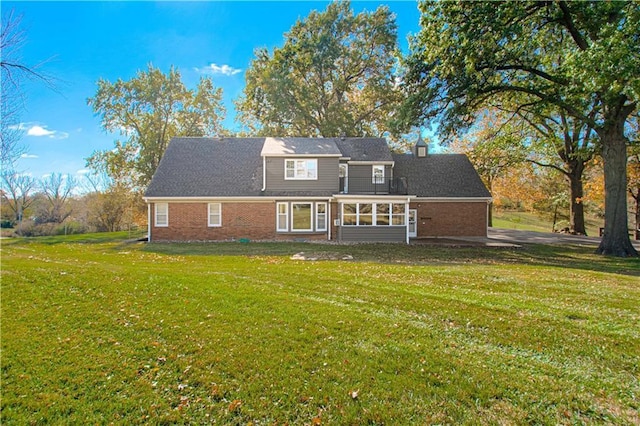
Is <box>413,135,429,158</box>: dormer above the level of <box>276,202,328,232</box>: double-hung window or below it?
above

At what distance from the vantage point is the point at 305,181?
2000cm

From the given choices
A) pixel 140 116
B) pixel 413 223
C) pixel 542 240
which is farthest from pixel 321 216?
pixel 140 116

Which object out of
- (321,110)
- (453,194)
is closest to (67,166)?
(321,110)

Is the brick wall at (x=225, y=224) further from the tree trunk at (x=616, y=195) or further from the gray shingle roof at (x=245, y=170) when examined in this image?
the tree trunk at (x=616, y=195)

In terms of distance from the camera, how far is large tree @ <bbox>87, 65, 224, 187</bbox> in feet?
97.5

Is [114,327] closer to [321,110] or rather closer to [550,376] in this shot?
[550,376]

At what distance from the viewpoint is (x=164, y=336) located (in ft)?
15.3

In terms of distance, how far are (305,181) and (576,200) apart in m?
20.6

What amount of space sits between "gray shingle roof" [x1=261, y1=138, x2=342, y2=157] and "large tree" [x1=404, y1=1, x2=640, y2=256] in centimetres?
582

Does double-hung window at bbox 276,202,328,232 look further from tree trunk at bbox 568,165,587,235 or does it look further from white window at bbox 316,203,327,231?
tree trunk at bbox 568,165,587,235

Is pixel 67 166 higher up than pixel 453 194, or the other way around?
pixel 67 166

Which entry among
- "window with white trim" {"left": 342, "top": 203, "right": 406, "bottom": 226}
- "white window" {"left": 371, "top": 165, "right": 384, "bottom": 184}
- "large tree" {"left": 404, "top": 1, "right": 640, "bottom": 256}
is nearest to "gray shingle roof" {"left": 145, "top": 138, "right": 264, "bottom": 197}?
"window with white trim" {"left": 342, "top": 203, "right": 406, "bottom": 226}

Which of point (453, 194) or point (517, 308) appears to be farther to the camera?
point (453, 194)

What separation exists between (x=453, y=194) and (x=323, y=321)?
18.7 metres
